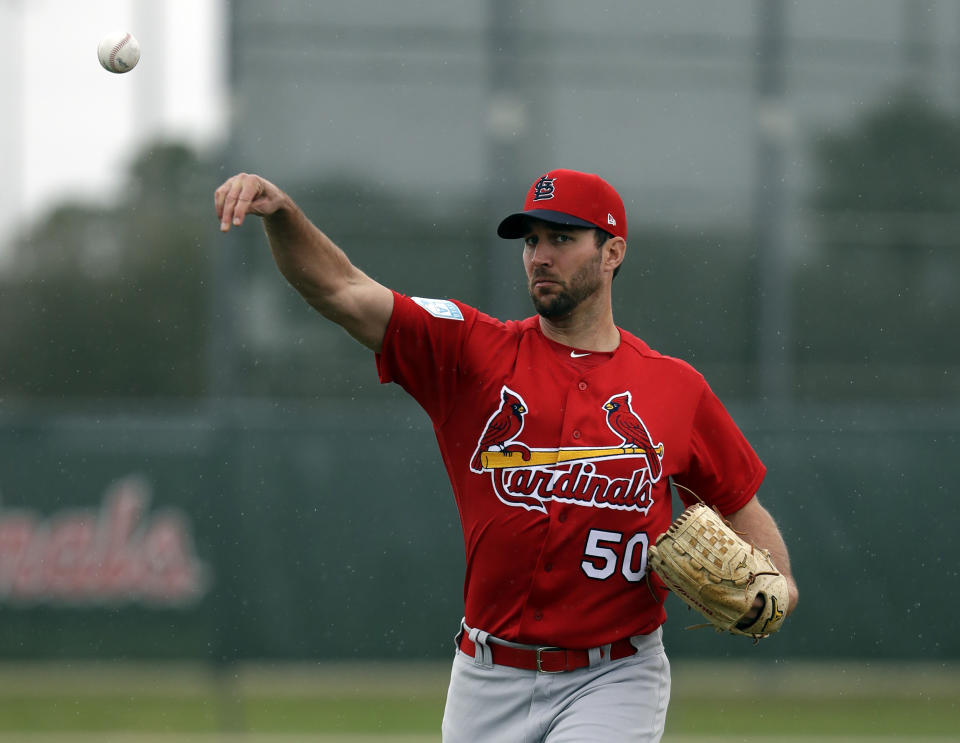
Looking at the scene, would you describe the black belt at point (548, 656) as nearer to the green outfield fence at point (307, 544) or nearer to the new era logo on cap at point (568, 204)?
the new era logo on cap at point (568, 204)

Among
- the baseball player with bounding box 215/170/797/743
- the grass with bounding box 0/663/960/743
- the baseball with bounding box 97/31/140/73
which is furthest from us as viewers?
the grass with bounding box 0/663/960/743

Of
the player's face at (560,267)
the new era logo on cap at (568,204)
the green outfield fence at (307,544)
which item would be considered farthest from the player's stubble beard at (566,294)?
the green outfield fence at (307,544)

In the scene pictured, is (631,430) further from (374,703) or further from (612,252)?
(374,703)

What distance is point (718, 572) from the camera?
12.0ft

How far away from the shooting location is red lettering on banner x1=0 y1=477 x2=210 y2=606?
8.23 metres

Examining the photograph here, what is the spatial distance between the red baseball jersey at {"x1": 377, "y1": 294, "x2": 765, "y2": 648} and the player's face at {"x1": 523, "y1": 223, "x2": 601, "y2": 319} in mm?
159

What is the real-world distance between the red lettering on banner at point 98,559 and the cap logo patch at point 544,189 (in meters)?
5.11

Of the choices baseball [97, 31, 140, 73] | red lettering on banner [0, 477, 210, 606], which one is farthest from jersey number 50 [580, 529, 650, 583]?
red lettering on banner [0, 477, 210, 606]

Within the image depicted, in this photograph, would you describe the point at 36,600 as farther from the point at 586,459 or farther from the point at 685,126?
the point at 685,126

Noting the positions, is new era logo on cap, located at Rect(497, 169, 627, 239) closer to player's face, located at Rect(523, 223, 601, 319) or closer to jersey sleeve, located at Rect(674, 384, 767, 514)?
player's face, located at Rect(523, 223, 601, 319)

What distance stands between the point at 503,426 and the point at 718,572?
0.71 m

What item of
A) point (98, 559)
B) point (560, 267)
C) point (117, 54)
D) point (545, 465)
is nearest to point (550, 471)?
point (545, 465)

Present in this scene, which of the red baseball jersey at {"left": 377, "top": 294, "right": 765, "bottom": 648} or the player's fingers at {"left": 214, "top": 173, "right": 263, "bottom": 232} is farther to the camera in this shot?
the red baseball jersey at {"left": 377, "top": 294, "right": 765, "bottom": 648}

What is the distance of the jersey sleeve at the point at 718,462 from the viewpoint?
3883 millimetres
